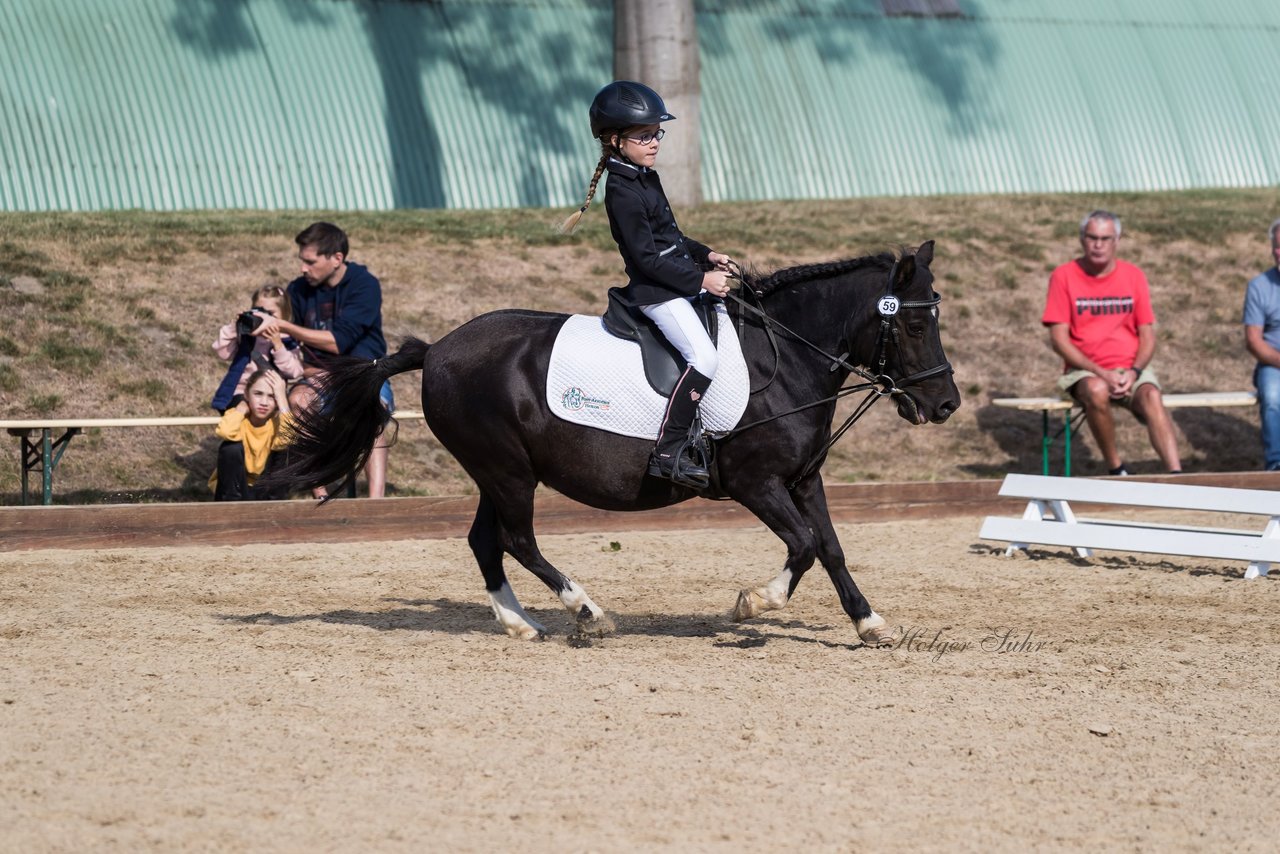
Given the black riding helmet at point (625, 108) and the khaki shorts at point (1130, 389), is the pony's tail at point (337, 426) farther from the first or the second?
the khaki shorts at point (1130, 389)

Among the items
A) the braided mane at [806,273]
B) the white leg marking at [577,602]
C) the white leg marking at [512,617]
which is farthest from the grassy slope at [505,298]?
the braided mane at [806,273]

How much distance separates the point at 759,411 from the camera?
692 cm

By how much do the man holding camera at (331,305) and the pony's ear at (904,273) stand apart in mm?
4048

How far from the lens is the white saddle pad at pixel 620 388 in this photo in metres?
6.88

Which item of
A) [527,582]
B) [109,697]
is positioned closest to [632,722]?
[109,697]

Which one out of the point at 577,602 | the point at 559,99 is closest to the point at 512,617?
the point at 577,602

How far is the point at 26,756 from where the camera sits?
502 cm

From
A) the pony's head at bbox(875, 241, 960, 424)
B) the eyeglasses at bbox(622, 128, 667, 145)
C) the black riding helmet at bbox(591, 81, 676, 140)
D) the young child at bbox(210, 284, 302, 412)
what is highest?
the black riding helmet at bbox(591, 81, 676, 140)

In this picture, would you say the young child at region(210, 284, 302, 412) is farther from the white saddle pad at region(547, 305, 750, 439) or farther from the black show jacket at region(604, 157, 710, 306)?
the black show jacket at region(604, 157, 710, 306)

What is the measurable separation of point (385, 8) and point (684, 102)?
3820 mm

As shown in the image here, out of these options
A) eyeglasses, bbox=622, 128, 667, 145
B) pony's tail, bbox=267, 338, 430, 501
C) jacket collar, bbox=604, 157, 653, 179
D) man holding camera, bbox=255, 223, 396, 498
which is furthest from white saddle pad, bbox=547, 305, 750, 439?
man holding camera, bbox=255, 223, 396, 498

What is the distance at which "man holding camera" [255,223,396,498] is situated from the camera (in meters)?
9.95

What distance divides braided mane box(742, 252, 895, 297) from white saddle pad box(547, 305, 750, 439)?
25 cm

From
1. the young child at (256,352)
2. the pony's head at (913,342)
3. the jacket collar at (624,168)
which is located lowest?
the young child at (256,352)
